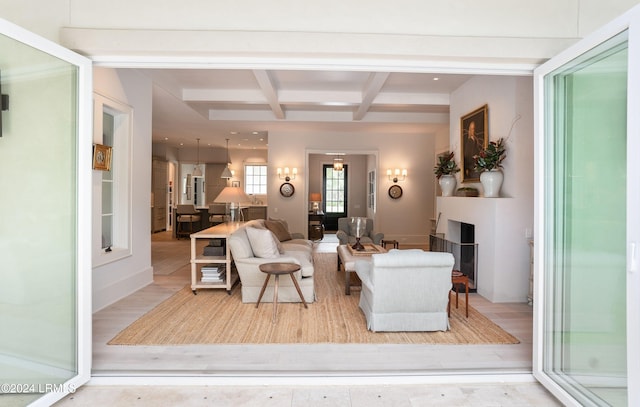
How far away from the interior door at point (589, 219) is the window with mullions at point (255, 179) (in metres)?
11.8

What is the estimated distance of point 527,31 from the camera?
2609 mm

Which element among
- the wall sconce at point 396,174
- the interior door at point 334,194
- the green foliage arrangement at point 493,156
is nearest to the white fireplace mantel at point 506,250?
the green foliage arrangement at point 493,156

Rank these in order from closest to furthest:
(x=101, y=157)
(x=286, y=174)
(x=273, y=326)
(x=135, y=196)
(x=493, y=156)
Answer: (x=273, y=326) → (x=101, y=157) → (x=493, y=156) → (x=135, y=196) → (x=286, y=174)

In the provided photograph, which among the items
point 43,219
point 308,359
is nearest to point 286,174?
point 308,359

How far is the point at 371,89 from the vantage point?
18.5 ft

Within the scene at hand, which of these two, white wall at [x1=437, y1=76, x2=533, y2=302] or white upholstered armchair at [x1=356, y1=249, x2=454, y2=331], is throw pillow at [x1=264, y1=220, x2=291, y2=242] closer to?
white upholstered armchair at [x1=356, y1=249, x2=454, y2=331]

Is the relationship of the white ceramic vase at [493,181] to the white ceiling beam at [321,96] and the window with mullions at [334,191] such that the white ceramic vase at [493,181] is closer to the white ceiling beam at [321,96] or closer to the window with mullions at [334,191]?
the white ceiling beam at [321,96]

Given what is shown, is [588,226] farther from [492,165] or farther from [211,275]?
[211,275]

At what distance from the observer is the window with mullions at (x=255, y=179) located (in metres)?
13.9

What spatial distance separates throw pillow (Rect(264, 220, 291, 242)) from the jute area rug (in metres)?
2.05

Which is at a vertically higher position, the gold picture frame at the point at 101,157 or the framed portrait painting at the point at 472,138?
the framed portrait painting at the point at 472,138

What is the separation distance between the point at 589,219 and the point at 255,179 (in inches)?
488

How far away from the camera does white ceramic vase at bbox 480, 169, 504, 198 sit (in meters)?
4.69

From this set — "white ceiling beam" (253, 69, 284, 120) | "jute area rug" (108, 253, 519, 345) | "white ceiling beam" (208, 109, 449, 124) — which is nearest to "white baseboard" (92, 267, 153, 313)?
"jute area rug" (108, 253, 519, 345)
